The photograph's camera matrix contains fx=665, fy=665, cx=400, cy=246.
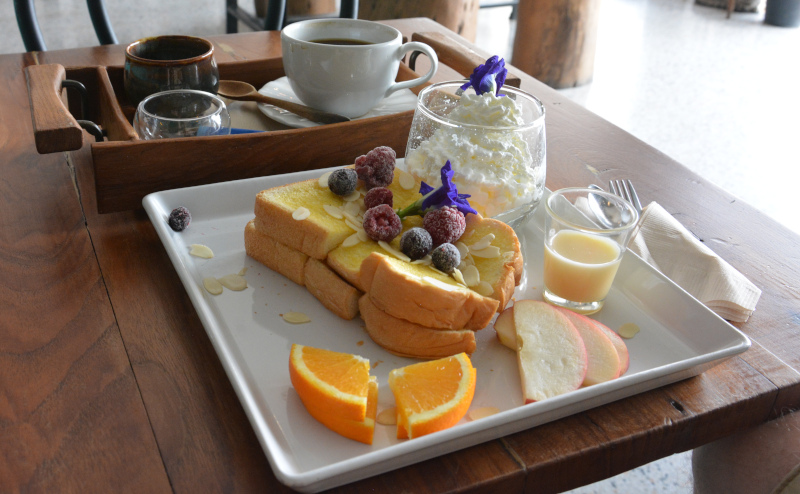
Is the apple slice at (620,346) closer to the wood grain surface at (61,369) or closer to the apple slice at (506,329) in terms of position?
the apple slice at (506,329)

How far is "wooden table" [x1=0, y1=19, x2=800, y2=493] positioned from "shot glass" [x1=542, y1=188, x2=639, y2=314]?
16 centimetres

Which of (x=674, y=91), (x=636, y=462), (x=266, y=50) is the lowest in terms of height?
(x=674, y=91)

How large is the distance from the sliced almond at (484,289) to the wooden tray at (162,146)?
40 centimetres

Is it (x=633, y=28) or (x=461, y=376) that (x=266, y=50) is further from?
(x=633, y=28)

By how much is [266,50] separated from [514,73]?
0.61 meters

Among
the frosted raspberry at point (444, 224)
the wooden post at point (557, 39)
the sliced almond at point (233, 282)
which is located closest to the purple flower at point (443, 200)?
the frosted raspberry at point (444, 224)

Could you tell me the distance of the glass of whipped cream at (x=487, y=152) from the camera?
0.90m

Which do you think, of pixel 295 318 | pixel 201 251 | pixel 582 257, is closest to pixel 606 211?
pixel 582 257

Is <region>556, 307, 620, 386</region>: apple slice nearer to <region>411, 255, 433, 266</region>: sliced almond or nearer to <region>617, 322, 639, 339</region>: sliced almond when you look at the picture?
<region>617, 322, 639, 339</region>: sliced almond

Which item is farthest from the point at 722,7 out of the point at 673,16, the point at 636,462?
the point at 636,462

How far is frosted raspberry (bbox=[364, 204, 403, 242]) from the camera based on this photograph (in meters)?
0.83

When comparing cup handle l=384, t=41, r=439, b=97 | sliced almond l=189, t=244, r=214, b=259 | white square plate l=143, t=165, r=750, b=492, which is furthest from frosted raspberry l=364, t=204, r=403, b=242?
cup handle l=384, t=41, r=439, b=97

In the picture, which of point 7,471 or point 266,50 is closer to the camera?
point 7,471

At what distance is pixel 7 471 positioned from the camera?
0.58m
